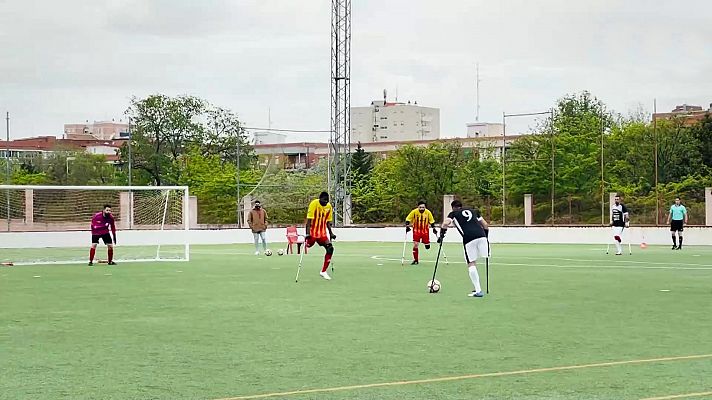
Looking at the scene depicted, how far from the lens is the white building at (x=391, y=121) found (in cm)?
15738

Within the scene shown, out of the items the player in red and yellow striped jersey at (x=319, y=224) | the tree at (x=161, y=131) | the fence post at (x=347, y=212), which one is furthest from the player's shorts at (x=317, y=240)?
the tree at (x=161, y=131)

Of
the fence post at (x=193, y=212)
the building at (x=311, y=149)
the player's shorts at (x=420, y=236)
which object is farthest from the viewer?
the building at (x=311, y=149)

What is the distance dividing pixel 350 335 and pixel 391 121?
147 meters

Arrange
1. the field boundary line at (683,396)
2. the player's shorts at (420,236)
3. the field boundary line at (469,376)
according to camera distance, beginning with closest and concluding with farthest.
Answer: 1. the field boundary line at (683,396)
2. the field boundary line at (469,376)
3. the player's shorts at (420,236)

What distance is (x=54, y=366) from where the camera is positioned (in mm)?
10680

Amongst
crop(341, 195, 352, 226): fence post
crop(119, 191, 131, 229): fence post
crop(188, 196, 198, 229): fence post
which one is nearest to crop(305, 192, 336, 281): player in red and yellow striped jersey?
crop(119, 191, 131, 229): fence post

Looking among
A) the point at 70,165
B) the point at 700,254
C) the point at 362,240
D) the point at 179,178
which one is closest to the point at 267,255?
the point at 700,254

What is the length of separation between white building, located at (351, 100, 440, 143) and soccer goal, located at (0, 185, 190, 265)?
115466 mm

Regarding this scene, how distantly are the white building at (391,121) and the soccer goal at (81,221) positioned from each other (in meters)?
115

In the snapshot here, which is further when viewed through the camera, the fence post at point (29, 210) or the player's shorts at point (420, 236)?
the fence post at point (29, 210)

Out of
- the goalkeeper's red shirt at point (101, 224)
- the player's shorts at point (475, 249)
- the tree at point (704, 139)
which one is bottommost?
the player's shorts at point (475, 249)

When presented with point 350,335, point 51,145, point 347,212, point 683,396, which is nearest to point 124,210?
point 347,212

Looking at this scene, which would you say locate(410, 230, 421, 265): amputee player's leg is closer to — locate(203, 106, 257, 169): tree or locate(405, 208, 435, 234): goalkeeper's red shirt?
locate(405, 208, 435, 234): goalkeeper's red shirt

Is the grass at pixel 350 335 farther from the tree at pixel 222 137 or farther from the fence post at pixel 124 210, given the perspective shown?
the tree at pixel 222 137
